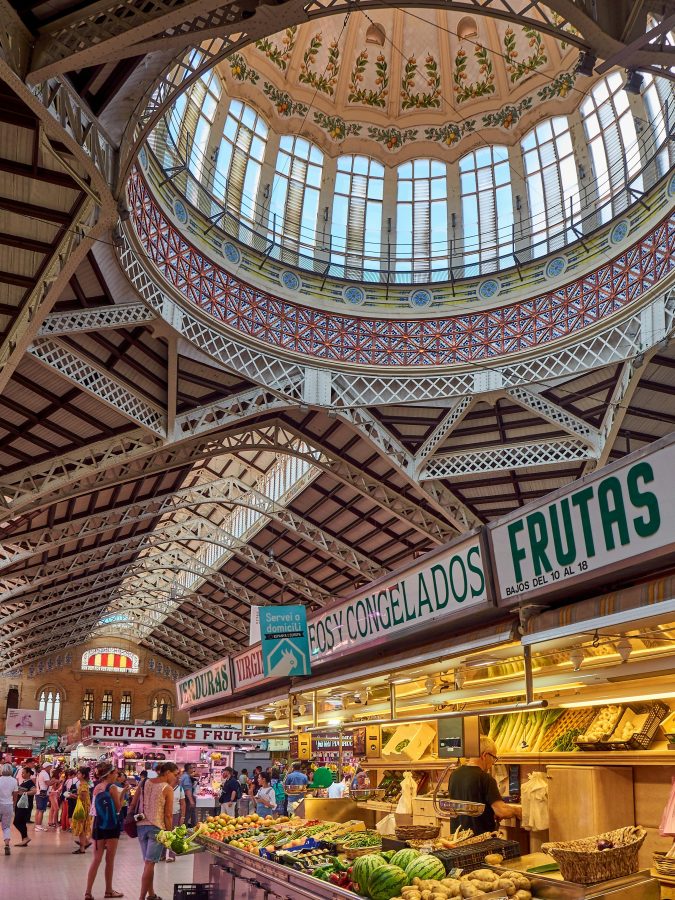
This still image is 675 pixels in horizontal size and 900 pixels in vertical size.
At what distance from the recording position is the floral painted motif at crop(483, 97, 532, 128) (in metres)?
18.3

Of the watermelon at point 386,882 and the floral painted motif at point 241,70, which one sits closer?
the watermelon at point 386,882

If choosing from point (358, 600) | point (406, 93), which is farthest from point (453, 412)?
point (358, 600)

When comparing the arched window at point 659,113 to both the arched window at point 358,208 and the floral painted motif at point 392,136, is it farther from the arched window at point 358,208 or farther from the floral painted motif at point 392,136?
the arched window at point 358,208

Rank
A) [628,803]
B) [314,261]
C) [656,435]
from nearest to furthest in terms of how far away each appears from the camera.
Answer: [628,803] → [656,435] → [314,261]

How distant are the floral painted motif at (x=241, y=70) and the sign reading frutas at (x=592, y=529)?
15.7 meters

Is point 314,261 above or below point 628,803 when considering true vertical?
above

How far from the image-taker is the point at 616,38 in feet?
19.6

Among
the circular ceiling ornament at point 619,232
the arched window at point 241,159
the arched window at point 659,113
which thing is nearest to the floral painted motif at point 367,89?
the arched window at point 241,159

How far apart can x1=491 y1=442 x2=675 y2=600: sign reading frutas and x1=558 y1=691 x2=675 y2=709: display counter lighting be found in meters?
1.45

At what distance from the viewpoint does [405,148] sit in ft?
64.5

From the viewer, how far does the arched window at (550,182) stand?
17.5 m

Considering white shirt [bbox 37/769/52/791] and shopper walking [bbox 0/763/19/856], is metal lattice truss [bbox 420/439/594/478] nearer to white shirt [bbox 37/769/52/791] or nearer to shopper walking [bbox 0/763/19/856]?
shopper walking [bbox 0/763/19/856]

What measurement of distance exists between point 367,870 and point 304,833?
9.32ft

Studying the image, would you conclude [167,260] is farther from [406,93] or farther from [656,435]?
[656,435]
